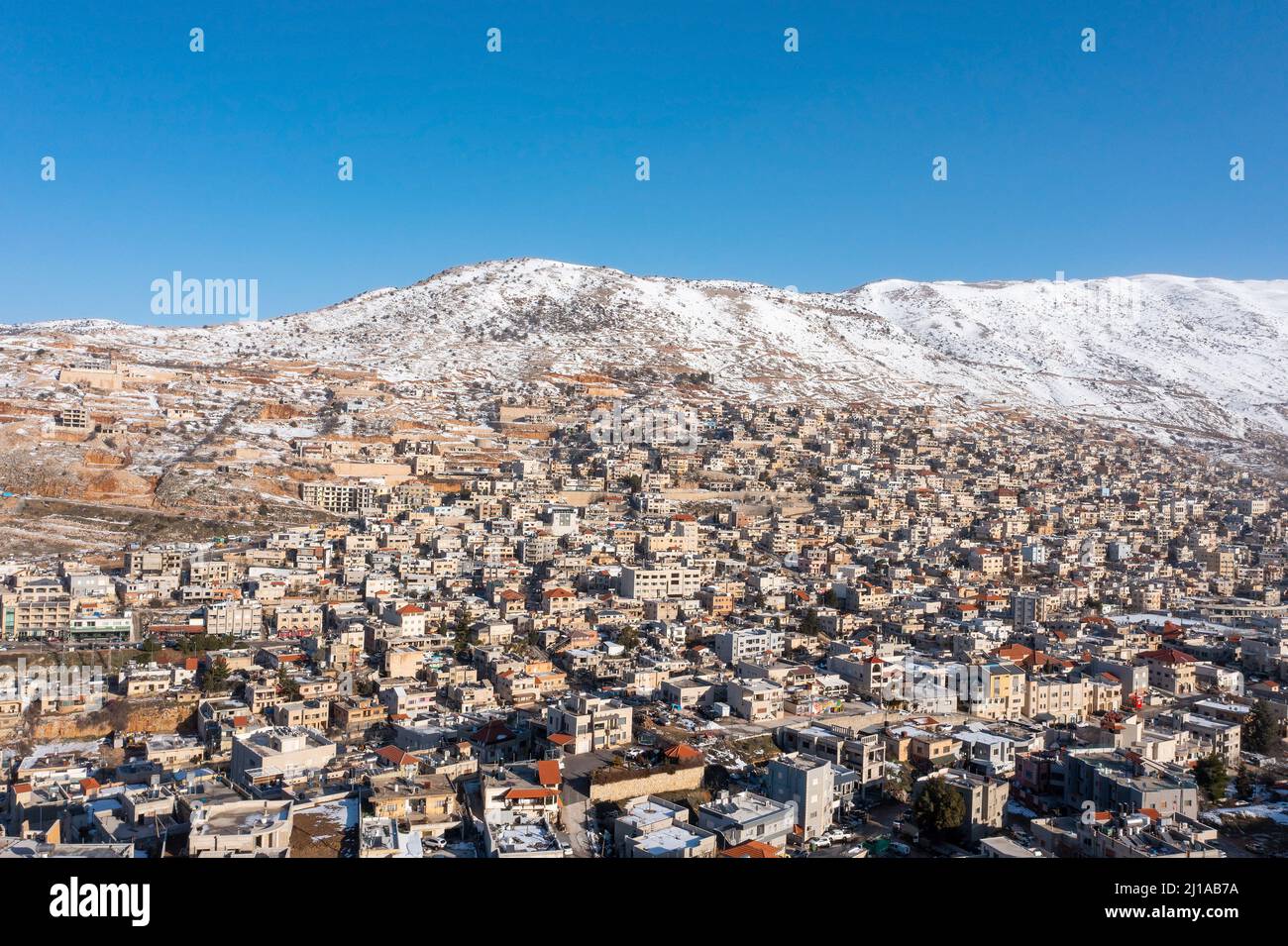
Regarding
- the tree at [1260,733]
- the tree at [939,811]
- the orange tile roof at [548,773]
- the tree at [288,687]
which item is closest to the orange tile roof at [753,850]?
the tree at [939,811]

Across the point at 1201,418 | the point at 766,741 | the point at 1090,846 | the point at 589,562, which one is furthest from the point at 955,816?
the point at 1201,418

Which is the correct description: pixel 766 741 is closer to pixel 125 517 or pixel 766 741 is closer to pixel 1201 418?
pixel 125 517

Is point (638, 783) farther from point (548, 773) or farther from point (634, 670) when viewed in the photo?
point (634, 670)

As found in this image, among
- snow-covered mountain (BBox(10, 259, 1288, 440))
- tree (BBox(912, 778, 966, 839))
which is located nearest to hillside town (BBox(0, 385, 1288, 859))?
tree (BBox(912, 778, 966, 839))

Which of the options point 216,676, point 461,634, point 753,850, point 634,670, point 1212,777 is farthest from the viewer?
point 461,634

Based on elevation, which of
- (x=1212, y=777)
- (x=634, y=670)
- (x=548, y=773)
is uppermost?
(x=634, y=670)

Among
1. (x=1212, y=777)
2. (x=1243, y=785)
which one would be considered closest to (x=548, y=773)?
(x=1212, y=777)

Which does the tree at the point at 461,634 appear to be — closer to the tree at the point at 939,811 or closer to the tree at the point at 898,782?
the tree at the point at 898,782
